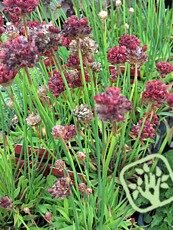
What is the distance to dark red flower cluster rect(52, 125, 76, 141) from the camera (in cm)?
92

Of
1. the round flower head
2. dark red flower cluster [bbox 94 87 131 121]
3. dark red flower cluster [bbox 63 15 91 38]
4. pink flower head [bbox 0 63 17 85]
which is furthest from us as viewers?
the round flower head

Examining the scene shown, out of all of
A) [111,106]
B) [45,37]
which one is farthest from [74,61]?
[111,106]

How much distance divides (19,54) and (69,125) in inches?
14.5

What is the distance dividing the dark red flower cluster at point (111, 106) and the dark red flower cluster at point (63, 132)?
0.63 ft

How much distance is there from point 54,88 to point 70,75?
0.08 meters

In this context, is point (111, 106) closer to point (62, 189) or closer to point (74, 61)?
point (62, 189)

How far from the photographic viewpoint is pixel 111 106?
28.9 inches

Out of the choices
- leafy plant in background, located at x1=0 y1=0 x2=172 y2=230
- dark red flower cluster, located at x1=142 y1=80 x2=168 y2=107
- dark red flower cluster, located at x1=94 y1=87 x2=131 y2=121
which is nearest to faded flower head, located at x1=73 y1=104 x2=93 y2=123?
leafy plant in background, located at x1=0 y1=0 x2=172 y2=230

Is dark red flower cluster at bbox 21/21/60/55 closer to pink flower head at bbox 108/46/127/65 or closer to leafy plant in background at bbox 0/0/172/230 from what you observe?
leafy plant in background at bbox 0/0/172/230

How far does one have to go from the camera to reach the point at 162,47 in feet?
5.55

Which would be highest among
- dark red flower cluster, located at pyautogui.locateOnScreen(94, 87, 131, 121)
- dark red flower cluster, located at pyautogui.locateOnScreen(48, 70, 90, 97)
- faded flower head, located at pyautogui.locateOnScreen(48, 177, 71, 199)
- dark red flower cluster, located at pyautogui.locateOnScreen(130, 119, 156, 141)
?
dark red flower cluster, located at pyautogui.locateOnScreen(94, 87, 131, 121)

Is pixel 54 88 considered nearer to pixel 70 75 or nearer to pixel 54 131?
pixel 70 75

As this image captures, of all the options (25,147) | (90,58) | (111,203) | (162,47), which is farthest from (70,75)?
(162,47)

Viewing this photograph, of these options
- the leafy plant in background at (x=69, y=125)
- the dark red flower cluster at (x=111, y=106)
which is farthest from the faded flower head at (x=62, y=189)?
the dark red flower cluster at (x=111, y=106)
